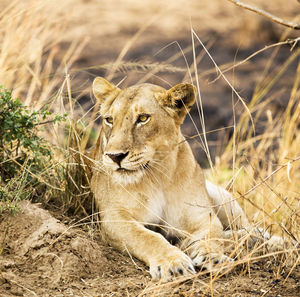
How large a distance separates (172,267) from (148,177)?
68 centimetres

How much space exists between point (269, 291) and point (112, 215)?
3.42 ft

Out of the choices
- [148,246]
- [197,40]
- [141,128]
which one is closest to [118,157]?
→ [141,128]

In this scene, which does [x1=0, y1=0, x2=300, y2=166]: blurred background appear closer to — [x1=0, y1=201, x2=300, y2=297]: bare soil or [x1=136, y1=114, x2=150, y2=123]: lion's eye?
[x1=136, y1=114, x2=150, y2=123]: lion's eye

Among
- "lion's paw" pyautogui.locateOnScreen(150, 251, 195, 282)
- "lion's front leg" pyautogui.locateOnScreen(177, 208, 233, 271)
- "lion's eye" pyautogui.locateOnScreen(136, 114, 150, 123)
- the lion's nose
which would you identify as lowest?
"lion's front leg" pyautogui.locateOnScreen(177, 208, 233, 271)

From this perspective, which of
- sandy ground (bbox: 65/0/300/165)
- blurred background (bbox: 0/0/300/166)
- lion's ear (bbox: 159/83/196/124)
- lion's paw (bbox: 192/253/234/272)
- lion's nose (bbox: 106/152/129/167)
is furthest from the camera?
sandy ground (bbox: 65/0/300/165)

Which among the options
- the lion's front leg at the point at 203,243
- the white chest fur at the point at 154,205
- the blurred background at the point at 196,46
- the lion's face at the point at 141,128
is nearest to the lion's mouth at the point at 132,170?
the lion's face at the point at 141,128

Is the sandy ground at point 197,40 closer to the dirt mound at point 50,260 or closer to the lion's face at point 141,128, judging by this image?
the lion's face at point 141,128

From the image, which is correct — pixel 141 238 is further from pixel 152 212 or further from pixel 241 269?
pixel 241 269

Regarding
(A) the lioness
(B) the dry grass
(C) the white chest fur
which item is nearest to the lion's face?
(A) the lioness

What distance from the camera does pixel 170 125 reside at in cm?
332

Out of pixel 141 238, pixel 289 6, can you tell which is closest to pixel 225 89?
pixel 289 6

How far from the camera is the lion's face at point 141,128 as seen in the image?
3078 mm

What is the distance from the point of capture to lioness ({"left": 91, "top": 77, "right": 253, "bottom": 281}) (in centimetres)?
310

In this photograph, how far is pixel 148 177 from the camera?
10.9 feet
